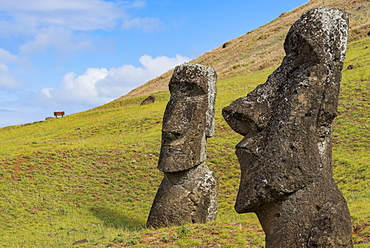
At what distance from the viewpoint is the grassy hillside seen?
1209 cm

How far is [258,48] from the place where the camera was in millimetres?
69250

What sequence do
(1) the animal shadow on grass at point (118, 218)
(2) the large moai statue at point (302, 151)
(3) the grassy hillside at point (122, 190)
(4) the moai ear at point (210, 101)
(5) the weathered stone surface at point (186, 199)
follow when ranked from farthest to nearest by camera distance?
1. (1) the animal shadow on grass at point (118, 218)
2. (4) the moai ear at point (210, 101)
3. (5) the weathered stone surface at point (186, 199)
4. (3) the grassy hillside at point (122, 190)
5. (2) the large moai statue at point (302, 151)

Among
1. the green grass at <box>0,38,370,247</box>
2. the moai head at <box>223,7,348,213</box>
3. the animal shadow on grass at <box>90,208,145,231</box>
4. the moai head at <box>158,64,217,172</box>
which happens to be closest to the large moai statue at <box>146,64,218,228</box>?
the moai head at <box>158,64,217,172</box>

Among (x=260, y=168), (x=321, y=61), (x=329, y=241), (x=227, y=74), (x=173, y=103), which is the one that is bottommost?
(x=329, y=241)

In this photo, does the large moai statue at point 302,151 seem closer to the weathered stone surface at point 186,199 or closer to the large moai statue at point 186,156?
the large moai statue at point 186,156

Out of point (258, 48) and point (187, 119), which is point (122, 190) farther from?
point (258, 48)

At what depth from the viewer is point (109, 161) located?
2519cm

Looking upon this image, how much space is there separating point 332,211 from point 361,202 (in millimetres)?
9169

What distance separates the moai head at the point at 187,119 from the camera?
14000mm

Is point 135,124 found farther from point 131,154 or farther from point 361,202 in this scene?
point 361,202

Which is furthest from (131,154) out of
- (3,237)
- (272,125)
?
(272,125)

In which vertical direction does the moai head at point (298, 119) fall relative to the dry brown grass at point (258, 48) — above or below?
below

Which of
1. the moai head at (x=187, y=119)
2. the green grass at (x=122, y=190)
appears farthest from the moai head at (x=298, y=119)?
the moai head at (x=187, y=119)

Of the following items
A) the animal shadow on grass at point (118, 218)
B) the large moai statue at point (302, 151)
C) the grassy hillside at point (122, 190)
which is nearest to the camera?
the large moai statue at point (302, 151)
